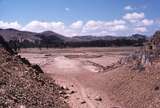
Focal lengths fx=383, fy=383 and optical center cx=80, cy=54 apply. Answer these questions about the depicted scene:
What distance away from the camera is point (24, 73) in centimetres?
2581

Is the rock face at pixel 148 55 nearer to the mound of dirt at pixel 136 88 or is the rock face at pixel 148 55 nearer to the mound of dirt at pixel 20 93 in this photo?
the mound of dirt at pixel 136 88

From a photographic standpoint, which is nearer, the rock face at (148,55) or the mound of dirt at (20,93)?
the mound of dirt at (20,93)

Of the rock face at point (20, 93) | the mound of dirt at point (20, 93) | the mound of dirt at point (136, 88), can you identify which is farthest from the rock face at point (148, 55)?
the rock face at point (20, 93)

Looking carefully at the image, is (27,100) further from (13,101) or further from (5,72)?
(5,72)

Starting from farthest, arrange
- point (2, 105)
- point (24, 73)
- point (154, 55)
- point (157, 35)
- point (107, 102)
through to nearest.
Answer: point (157, 35)
point (154, 55)
point (24, 73)
point (107, 102)
point (2, 105)

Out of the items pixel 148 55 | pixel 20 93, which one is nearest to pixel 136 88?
pixel 148 55

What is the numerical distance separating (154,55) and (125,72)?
2.82 meters

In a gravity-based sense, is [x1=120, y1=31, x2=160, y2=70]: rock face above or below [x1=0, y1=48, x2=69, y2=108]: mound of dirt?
above

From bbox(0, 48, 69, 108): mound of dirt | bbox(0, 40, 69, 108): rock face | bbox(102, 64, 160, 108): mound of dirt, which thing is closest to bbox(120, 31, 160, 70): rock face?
bbox(102, 64, 160, 108): mound of dirt

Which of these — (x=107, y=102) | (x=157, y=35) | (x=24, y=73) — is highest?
(x=157, y=35)

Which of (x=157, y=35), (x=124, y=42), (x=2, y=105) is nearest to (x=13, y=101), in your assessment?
(x=2, y=105)

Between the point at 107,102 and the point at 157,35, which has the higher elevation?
the point at 157,35

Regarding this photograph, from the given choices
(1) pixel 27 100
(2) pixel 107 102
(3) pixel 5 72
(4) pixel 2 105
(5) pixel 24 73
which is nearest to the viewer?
(4) pixel 2 105

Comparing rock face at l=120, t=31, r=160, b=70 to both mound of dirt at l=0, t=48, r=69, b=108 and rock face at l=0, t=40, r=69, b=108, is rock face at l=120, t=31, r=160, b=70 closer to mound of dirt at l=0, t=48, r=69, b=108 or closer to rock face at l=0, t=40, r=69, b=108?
mound of dirt at l=0, t=48, r=69, b=108
